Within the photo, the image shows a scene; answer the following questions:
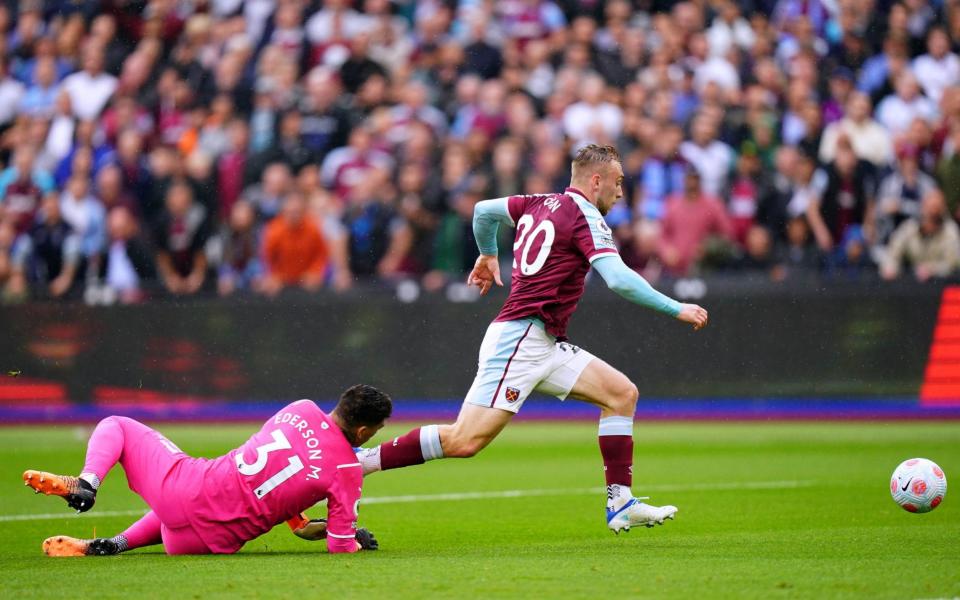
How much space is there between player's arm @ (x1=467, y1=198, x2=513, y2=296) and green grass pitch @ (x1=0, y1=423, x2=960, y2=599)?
1620mm

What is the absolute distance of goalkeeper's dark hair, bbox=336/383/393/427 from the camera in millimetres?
7930

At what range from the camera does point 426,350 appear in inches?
721

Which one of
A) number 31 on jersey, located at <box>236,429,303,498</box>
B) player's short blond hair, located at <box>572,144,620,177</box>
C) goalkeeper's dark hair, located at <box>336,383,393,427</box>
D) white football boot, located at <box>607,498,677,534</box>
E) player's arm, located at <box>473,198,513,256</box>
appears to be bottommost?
white football boot, located at <box>607,498,677,534</box>

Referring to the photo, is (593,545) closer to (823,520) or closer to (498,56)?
(823,520)

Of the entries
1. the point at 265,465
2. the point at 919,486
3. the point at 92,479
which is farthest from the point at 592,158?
the point at 92,479

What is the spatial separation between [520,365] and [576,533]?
129 centimetres

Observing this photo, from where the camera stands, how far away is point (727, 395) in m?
18.1

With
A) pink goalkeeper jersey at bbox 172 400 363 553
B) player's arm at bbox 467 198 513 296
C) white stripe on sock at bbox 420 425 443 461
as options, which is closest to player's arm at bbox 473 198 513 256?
player's arm at bbox 467 198 513 296

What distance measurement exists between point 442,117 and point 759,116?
4.23 metres

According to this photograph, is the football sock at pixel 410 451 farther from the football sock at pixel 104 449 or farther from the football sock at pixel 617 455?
the football sock at pixel 104 449

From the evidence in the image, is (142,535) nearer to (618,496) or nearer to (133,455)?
(133,455)

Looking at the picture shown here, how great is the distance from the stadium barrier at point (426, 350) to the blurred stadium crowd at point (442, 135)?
36 cm

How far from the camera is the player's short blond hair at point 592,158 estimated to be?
9.05 m

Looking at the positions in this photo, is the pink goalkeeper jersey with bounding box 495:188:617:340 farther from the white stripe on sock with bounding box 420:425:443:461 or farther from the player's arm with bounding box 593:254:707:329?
the white stripe on sock with bounding box 420:425:443:461
